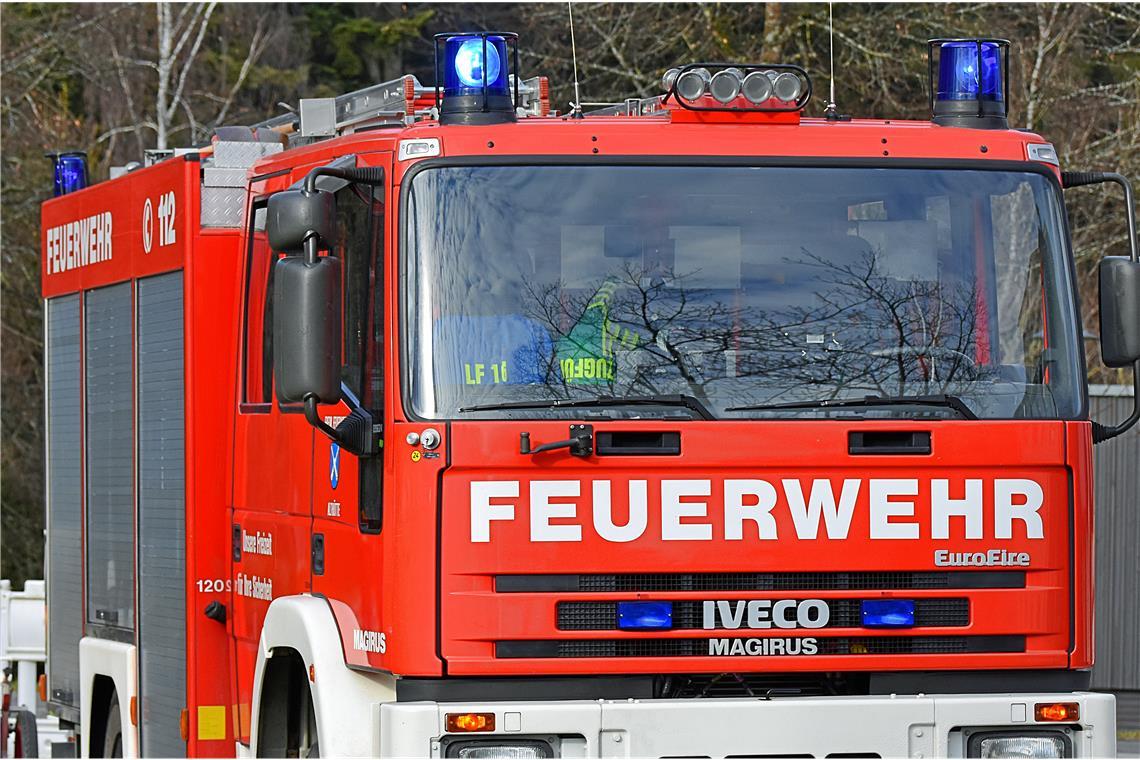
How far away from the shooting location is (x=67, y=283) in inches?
397

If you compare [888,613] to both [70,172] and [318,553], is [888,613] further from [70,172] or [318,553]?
[70,172]

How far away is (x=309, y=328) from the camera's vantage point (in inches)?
244

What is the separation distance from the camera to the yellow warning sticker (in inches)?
324

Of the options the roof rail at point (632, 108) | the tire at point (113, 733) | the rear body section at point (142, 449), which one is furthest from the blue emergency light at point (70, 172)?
the roof rail at point (632, 108)

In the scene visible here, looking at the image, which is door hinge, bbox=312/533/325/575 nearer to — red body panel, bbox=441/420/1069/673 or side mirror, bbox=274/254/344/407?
side mirror, bbox=274/254/344/407

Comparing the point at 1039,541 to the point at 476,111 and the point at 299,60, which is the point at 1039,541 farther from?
the point at 299,60

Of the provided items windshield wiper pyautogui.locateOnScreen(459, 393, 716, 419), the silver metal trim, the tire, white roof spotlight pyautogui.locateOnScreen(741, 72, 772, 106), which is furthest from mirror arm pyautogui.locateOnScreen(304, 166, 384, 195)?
the tire

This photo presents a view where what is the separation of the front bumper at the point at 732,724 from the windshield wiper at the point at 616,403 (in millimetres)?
912

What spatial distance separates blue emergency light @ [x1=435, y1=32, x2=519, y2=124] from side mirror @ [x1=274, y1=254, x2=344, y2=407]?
2.34 ft

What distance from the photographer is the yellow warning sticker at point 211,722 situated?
8.23 metres

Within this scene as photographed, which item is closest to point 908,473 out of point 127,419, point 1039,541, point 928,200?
point 1039,541

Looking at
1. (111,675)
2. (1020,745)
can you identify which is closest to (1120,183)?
(1020,745)

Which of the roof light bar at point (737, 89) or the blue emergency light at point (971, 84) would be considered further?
the blue emergency light at point (971, 84)

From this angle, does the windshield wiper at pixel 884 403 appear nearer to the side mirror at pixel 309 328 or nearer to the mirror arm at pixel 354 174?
the side mirror at pixel 309 328
